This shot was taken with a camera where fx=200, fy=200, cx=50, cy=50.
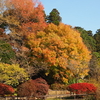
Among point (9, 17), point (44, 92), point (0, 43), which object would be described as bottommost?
point (44, 92)

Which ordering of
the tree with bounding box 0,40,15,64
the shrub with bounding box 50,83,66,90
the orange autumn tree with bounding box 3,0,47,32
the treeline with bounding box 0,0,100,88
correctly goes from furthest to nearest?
the orange autumn tree with bounding box 3,0,47,32 → the shrub with bounding box 50,83,66,90 → the treeline with bounding box 0,0,100,88 → the tree with bounding box 0,40,15,64

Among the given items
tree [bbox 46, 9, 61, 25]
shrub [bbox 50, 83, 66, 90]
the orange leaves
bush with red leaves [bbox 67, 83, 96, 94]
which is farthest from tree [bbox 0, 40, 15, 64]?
tree [bbox 46, 9, 61, 25]

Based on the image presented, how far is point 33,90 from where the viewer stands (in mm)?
13938

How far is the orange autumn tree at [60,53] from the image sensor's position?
22962 mm

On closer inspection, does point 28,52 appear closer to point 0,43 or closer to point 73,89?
point 0,43

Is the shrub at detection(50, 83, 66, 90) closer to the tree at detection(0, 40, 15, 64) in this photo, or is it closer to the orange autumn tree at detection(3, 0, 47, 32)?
the tree at detection(0, 40, 15, 64)

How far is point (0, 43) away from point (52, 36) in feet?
20.5

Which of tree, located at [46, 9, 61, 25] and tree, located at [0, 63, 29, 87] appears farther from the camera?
tree, located at [46, 9, 61, 25]

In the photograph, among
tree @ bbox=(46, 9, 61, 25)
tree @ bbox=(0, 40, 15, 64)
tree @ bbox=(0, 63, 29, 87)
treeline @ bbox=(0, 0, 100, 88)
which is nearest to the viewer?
tree @ bbox=(0, 63, 29, 87)

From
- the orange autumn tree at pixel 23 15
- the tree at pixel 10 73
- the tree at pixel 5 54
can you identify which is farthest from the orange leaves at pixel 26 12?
the tree at pixel 10 73

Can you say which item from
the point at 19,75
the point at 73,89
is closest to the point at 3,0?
the point at 19,75

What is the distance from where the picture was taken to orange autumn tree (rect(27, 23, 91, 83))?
904 inches

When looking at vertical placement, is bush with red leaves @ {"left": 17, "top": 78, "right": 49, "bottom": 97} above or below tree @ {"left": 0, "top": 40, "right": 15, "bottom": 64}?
below

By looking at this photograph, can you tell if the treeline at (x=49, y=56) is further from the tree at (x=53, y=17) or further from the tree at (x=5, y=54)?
the tree at (x=53, y=17)
